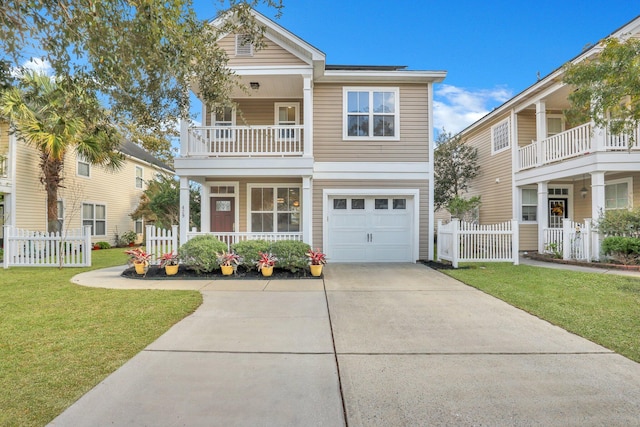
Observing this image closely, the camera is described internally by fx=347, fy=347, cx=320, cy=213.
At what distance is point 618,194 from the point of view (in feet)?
46.1

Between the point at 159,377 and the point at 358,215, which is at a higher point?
the point at 358,215

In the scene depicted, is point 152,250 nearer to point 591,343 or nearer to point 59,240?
point 59,240

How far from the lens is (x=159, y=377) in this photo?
331cm

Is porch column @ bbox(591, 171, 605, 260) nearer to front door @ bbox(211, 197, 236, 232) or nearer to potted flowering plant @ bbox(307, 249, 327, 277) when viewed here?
potted flowering plant @ bbox(307, 249, 327, 277)

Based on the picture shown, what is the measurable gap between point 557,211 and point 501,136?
14.0ft

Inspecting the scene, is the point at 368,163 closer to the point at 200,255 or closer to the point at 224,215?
the point at 224,215

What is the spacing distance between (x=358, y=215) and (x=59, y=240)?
31.6 feet

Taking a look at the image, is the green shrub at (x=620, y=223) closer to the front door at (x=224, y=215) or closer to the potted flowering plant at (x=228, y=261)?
the potted flowering plant at (x=228, y=261)

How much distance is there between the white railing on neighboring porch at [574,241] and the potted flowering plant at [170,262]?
1226 centimetres

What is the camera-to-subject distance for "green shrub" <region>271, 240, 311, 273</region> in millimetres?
9141

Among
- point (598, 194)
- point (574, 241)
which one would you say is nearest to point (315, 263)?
point (574, 241)

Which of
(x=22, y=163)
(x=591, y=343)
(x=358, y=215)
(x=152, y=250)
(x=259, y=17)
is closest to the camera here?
(x=591, y=343)

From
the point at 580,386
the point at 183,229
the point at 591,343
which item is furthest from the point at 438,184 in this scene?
the point at 580,386

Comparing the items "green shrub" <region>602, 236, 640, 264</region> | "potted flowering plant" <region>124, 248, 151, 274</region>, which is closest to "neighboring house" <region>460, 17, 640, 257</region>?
"green shrub" <region>602, 236, 640, 264</region>
